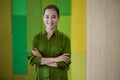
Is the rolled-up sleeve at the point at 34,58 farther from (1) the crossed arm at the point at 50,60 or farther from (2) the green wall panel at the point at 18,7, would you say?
(2) the green wall panel at the point at 18,7

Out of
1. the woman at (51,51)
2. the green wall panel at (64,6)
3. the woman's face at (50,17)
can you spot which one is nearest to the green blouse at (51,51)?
the woman at (51,51)

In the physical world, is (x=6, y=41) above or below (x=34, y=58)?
above

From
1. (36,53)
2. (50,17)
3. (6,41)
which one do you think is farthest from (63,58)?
(6,41)

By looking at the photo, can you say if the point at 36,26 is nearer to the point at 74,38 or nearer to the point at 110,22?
the point at 74,38

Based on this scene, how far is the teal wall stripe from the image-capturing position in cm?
229

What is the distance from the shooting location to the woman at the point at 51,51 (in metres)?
2.27

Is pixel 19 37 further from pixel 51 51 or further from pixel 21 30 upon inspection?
pixel 51 51

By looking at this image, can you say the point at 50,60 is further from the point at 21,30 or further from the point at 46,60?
the point at 21,30

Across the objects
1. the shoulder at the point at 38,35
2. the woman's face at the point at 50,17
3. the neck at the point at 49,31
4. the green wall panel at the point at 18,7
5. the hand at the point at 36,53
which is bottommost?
the hand at the point at 36,53

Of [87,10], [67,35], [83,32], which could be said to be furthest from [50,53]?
[87,10]

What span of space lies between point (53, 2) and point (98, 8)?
0.46 m

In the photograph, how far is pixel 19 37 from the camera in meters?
2.30

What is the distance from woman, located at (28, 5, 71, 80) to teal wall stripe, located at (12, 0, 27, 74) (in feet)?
0.30

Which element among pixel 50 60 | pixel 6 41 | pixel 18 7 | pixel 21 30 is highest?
pixel 18 7
